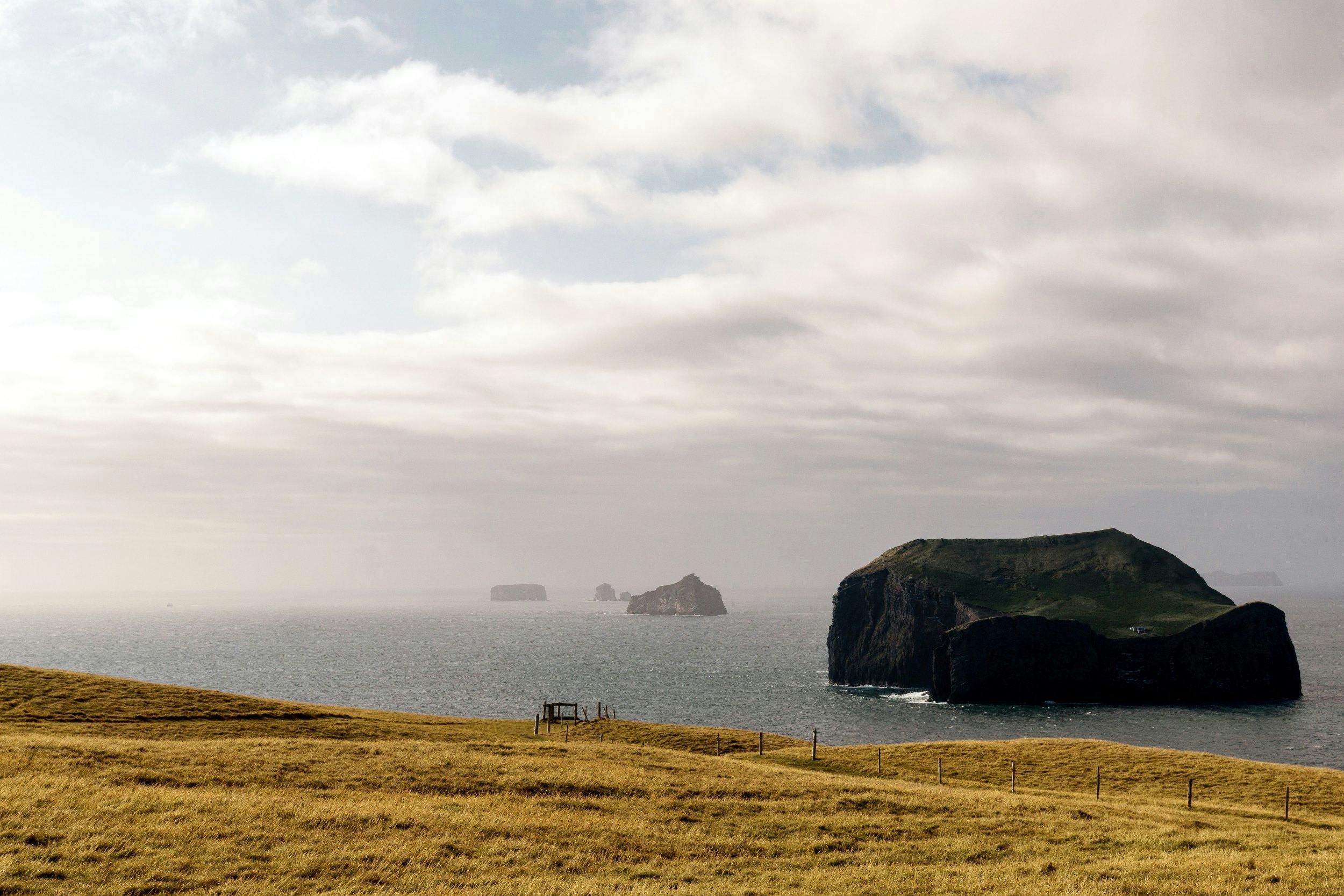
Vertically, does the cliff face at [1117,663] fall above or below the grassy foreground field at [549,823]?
below

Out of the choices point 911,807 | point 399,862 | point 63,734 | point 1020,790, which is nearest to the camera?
point 399,862

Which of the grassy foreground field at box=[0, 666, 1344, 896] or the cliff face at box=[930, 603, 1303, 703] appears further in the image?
the cliff face at box=[930, 603, 1303, 703]

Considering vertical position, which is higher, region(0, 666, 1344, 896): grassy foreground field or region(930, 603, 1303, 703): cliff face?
region(0, 666, 1344, 896): grassy foreground field

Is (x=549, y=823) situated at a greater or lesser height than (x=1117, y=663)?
greater

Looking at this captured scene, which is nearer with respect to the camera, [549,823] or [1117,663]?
[549,823]

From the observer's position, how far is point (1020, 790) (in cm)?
5541

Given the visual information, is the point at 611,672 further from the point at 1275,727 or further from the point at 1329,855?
the point at 1329,855

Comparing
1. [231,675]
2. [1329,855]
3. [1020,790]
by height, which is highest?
[1329,855]

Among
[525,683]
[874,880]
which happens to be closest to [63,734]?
[874,880]

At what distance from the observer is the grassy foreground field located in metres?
24.6

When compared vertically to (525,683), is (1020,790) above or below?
above

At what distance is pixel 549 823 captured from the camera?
3188cm

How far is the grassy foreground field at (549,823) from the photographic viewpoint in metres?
24.6

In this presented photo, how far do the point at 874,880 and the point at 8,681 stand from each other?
6460 centimetres
